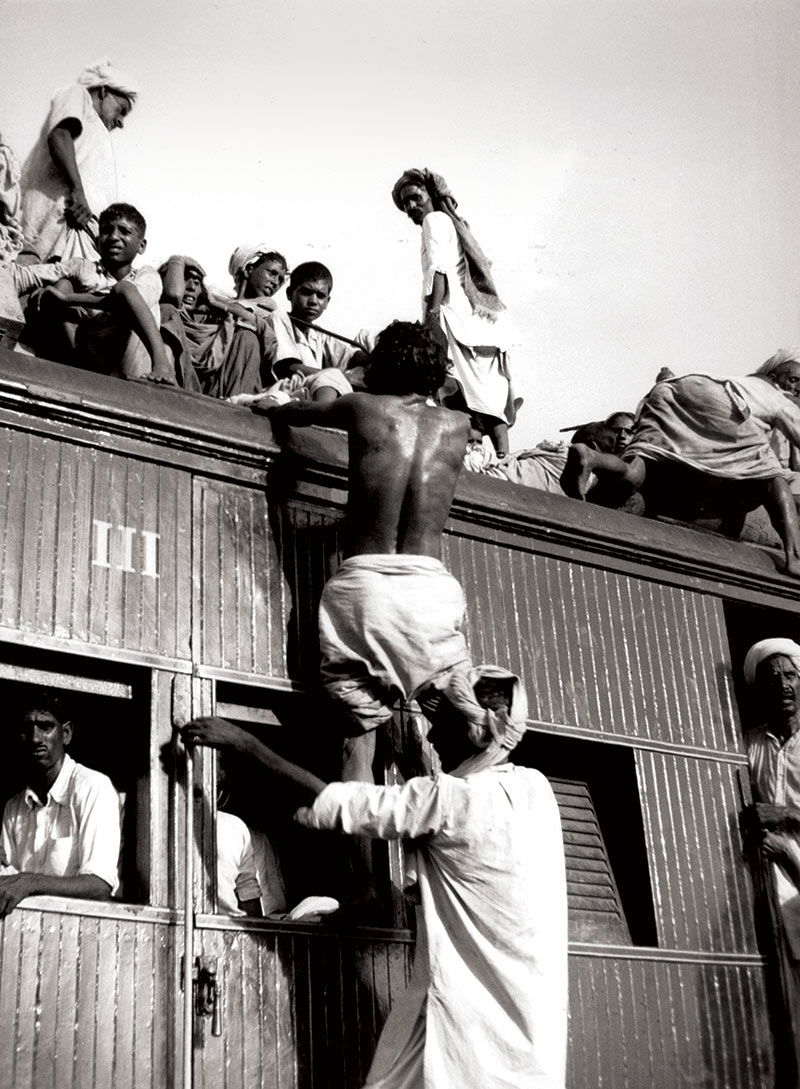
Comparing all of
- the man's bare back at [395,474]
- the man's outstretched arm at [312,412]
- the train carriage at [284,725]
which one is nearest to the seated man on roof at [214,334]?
the man's outstretched arm at [312,412]

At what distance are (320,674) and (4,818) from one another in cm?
150

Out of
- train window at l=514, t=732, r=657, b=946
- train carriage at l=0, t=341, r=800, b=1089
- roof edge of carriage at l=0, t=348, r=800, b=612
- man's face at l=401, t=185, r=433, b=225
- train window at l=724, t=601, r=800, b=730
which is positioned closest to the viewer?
train carriage at l=0, t=341, r=800, b=1089

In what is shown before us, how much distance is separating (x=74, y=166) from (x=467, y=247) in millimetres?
2819

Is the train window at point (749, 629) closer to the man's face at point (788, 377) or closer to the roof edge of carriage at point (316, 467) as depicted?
the roof edge of carriage at point (316, 467)

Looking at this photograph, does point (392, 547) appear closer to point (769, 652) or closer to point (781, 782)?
point (769, 652)

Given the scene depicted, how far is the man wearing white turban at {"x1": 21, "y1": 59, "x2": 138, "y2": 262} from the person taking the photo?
10344 millimetres

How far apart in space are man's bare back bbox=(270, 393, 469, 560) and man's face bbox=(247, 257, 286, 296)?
406 centimetres

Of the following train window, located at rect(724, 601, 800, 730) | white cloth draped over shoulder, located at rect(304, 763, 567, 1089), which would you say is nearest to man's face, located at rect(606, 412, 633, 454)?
train window, located at rect(724, 601, 800, 730)

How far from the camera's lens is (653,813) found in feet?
27.1

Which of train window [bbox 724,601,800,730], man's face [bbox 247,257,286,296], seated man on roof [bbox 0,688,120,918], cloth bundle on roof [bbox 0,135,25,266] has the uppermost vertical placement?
man's face [bbox 247,257,286,296]

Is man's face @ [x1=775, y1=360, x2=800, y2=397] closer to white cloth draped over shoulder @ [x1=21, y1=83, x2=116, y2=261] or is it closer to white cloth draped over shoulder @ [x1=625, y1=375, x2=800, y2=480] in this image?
white cloth draped over shoulder @ [x1=625, y1=375, x2=800, y2=480]

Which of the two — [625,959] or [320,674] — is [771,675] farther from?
[320,674]

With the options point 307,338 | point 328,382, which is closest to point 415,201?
point 307,338

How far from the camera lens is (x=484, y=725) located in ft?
20.9
